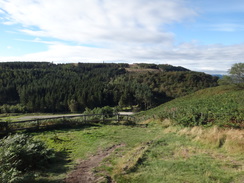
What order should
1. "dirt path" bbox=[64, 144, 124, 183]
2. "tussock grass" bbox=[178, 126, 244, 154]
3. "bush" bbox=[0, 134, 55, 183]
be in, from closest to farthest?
1. "bush" bbox=[0, 134, 55, 183]
2. "dirt path" bbox=[64, 144, 124, 183]
3. "tussock grass" bbox=[178, 126, 244, 154]

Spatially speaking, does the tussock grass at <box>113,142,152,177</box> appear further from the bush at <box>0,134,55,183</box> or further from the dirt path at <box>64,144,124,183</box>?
the bush at <box>0,134,55,183</box>

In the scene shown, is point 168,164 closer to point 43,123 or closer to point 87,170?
point 87,170

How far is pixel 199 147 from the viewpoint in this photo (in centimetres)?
862

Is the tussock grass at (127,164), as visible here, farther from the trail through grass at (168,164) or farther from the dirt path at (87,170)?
the dirt path at (87,170)

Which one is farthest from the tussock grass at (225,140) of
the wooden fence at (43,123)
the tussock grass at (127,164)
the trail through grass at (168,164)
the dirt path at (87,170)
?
the wooden fence at (43,123)

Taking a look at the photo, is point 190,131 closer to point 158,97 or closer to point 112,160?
point 112,160

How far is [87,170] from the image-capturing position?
6934 mm

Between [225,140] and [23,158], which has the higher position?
[225,140]

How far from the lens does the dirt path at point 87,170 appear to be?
6.07 meters

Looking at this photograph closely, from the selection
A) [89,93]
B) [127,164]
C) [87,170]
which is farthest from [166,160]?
[89,93]

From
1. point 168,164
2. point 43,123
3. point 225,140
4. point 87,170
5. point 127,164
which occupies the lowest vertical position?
point 43,123

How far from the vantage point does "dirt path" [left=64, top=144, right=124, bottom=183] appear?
6.07 metres

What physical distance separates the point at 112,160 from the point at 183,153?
3155 mm

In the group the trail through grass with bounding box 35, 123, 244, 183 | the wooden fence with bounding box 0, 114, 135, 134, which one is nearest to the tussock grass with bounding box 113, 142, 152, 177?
the trail through grass with bounding box 35, 123, 244, 183
